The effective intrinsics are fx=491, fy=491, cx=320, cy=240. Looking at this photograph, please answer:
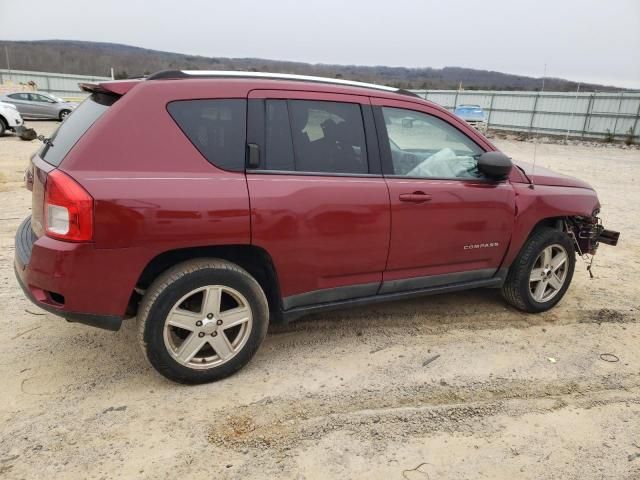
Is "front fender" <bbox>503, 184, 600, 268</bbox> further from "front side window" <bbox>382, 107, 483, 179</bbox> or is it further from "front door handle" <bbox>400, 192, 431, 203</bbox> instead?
"front door handle" <bbox>400, 192, 431, 203</bbox>

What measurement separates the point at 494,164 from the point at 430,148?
485mm

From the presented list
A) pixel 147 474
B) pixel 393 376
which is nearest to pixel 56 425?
pixel 147 474

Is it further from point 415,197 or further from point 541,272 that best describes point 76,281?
point 541,272

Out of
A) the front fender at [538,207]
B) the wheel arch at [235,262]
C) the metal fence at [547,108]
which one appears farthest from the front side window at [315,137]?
the metal fence at [547,108]

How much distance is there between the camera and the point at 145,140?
270 centimetres

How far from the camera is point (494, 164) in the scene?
11.7 feet

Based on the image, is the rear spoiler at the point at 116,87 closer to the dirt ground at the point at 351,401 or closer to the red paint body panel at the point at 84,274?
the red paint body panel at the point at 84,274

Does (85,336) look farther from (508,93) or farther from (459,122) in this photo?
(508,93)

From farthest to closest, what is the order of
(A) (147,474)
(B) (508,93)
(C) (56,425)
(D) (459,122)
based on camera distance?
(B) (508,93)
(D) (459,122)
(C) (56,425)
(A) (147,474)

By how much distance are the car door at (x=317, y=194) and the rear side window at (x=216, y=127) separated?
2.6 inches

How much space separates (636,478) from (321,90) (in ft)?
9.12

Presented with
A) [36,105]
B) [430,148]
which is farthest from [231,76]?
[36,105]

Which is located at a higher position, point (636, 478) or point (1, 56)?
point (1, 56)

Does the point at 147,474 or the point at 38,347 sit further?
the point at 38,347
